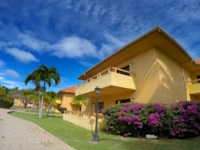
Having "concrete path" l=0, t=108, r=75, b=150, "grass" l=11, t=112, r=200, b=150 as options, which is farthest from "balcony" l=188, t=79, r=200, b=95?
"concrete path" l=0, t=108, r=75, b=150

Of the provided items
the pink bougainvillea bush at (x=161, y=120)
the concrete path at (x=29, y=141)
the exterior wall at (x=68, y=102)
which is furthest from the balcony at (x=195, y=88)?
the exterior wall at (x=68, y=102)

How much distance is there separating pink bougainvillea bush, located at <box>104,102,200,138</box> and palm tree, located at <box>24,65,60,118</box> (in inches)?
598

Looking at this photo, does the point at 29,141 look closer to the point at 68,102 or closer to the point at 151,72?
the point at 151,72

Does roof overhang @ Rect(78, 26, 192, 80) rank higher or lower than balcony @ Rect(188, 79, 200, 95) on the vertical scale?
higher

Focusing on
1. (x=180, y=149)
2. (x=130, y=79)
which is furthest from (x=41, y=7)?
(x=180, y=149)

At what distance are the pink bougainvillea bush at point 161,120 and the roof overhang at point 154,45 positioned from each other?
513 cm

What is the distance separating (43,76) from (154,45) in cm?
1636

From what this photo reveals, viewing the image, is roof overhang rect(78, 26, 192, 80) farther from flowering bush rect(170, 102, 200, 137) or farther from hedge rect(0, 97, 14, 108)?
hedge rect(0, 97, 14, 108)

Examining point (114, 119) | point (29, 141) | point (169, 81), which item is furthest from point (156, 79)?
point (29, 141)

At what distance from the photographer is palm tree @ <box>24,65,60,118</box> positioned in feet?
70.6

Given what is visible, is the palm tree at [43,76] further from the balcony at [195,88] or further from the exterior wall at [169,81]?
the balcony at [195,88]

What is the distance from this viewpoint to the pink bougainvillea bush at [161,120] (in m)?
8.08

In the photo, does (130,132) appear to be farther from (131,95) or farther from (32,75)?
(32,75)

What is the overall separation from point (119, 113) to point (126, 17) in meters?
8.17
